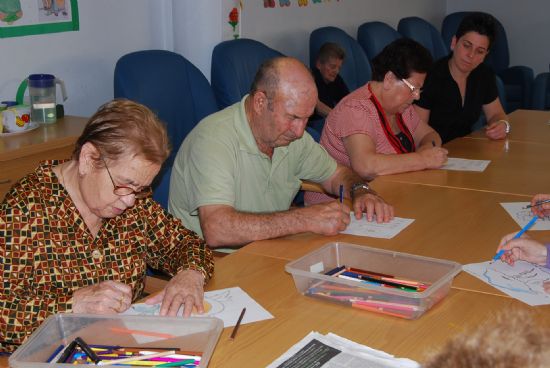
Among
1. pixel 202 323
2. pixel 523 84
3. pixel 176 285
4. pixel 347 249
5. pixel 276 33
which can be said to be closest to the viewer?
pixel 202 323

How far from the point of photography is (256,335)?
1.62 m

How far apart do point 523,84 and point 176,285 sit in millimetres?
5830

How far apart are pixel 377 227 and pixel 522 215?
0.55 m

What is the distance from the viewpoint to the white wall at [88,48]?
3404mm

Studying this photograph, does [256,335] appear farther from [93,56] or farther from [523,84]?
[523,84]

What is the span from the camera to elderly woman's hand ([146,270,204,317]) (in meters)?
1.72

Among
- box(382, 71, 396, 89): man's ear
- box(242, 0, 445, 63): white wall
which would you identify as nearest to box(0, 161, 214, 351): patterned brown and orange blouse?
box(382, 71, 396, 89): man's ear

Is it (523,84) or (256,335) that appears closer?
(256,335)

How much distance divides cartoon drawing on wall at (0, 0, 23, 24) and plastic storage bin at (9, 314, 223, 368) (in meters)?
2.16

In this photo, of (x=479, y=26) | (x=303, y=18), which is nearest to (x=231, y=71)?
(x=479, y=26)

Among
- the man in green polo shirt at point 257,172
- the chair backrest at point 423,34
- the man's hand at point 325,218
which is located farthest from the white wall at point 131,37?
the man's hand at point 325,218

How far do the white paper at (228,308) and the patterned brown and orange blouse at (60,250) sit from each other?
0.10m

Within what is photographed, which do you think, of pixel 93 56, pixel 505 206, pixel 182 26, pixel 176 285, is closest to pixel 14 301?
pixel 176 285

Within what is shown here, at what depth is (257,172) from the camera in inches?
102
